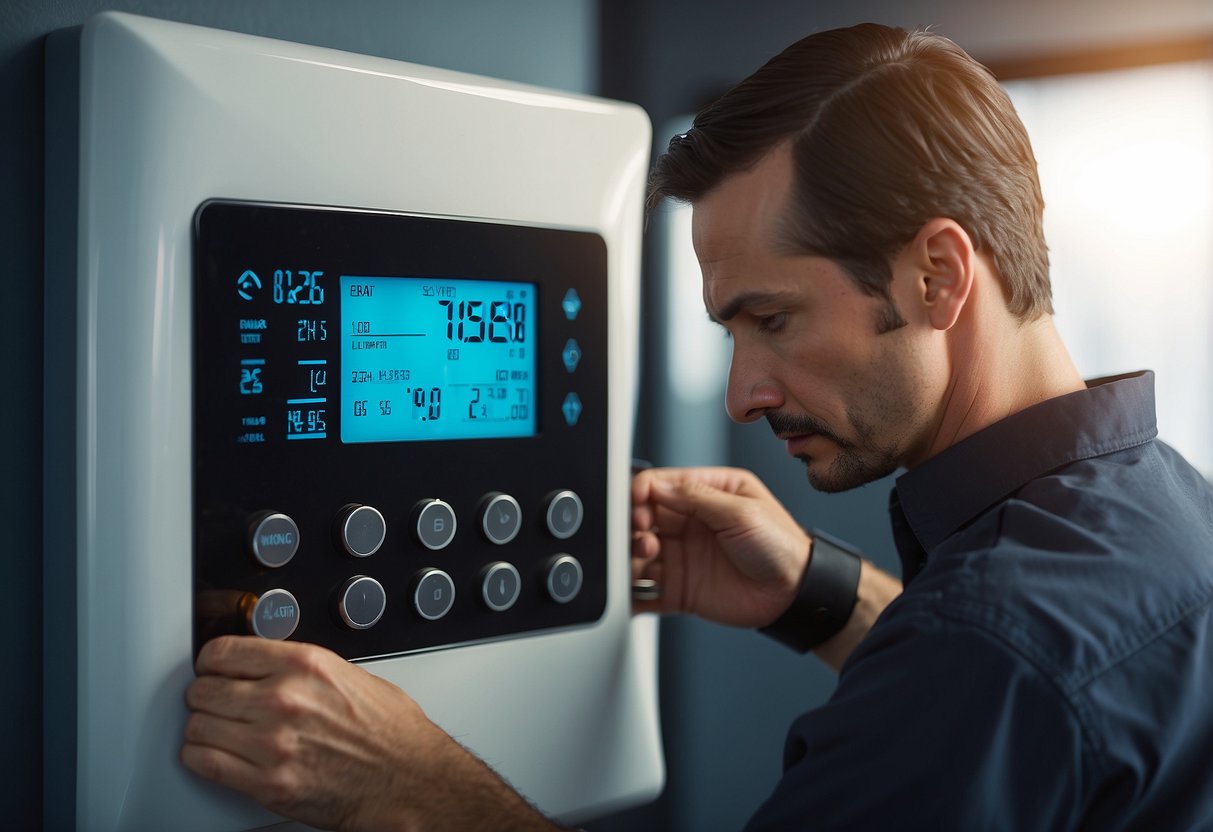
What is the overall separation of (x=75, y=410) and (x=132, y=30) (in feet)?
0.64

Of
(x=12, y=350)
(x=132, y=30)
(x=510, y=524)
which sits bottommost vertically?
(x=510, y=524)

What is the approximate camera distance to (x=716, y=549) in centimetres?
97

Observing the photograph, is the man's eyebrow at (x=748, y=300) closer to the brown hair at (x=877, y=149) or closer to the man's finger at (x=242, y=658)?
the brown hair at (x=877, y=149)

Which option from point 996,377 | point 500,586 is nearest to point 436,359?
point 500,586

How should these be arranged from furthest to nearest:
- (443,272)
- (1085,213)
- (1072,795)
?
1. (1085,213)
2. (443,272)
3. (1072,795)

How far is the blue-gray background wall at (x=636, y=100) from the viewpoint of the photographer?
63cm

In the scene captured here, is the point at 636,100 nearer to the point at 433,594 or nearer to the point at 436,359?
the point at 436,359

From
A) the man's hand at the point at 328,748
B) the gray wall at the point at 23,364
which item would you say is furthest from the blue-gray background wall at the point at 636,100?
the man's hand at the point at 328,748

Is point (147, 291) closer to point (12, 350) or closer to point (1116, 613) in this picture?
point (12, 350)

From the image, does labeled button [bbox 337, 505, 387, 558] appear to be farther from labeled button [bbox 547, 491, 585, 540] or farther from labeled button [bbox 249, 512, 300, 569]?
labeled button [bbox 547, 491, 585, 540]

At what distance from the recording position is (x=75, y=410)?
592mm

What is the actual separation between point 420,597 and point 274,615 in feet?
0.31

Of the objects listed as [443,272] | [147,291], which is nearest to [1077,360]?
[443,272]

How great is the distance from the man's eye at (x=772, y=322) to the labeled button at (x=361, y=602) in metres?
0.32
